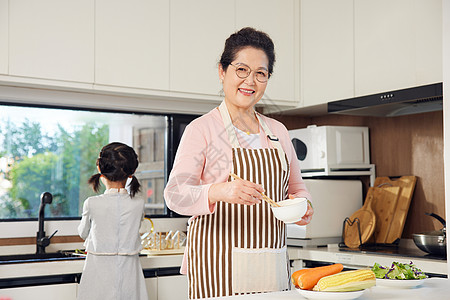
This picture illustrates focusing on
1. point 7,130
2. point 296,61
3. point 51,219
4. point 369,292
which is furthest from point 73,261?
point 296,61

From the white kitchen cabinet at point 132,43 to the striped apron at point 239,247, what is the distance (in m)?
1.28

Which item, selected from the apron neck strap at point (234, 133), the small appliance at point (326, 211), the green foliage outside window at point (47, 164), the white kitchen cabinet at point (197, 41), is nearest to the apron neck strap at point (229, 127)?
the apron neck strap at point (234, 133)

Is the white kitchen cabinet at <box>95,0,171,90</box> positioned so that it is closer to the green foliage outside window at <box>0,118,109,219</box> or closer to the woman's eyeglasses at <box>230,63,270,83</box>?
the green foliage outside window at <box>0,118,109,219</box>

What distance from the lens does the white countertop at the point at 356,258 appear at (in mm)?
2424

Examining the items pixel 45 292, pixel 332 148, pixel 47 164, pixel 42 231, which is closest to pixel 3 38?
pixel 47 164

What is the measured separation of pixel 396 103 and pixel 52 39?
174 cm

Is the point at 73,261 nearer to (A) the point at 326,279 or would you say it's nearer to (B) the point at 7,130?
(B) the point at 7,130

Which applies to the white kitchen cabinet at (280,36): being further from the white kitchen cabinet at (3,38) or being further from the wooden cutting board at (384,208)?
the white kitchen cabinet at (3,38)

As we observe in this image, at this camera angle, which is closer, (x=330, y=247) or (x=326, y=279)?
(x=326, y=279)

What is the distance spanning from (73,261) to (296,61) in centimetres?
181

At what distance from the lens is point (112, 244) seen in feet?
8.34

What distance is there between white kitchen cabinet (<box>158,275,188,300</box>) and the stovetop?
2.84ft

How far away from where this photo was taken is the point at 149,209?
352 centimetres

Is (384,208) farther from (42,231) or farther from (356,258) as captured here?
(42,231)
